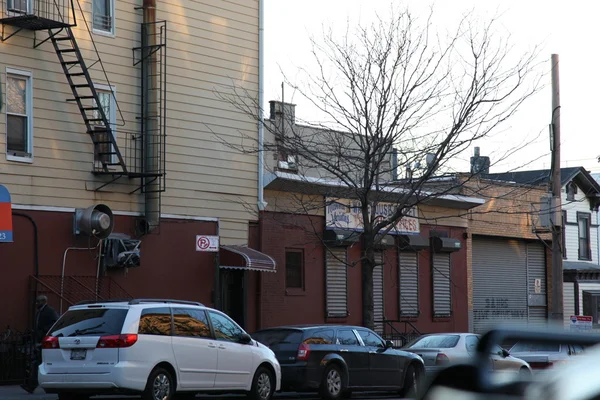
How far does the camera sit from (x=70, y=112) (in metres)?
22.7

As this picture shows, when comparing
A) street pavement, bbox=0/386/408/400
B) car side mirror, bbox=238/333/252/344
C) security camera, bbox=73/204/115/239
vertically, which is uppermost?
security camera, bbox=73/204/115/239

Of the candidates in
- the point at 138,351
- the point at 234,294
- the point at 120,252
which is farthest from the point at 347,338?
the point at 234,294

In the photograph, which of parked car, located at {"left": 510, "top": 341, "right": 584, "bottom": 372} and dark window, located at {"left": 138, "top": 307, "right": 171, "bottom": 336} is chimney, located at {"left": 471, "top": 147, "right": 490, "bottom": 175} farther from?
parked car, located at {"left": 510, "top": 341, "right": 584, "bottom": 372}

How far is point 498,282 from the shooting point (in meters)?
37.3

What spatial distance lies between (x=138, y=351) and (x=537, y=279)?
2650cm

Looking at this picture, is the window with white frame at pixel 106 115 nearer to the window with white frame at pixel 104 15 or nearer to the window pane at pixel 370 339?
the window with white frame at pixel 104 15

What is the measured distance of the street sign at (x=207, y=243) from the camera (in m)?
25.0

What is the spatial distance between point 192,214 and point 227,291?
99.6 inches

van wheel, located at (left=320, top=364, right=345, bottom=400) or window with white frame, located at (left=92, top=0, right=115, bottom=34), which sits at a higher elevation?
window with white frame, located at (left=92, top=0, right=115, bottom=34)

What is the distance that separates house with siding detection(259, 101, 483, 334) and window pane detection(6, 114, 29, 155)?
6306 mm

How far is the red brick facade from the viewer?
89.1 feet

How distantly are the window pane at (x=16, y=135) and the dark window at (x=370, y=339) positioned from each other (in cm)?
812

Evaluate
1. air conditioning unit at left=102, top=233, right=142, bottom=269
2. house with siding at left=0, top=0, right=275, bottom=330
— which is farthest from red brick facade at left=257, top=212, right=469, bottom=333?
air conditioning unit at left=102, top=233, right=142, bottom=269

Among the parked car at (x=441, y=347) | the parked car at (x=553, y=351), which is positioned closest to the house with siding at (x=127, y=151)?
the parked car at (x=441, y=347)
